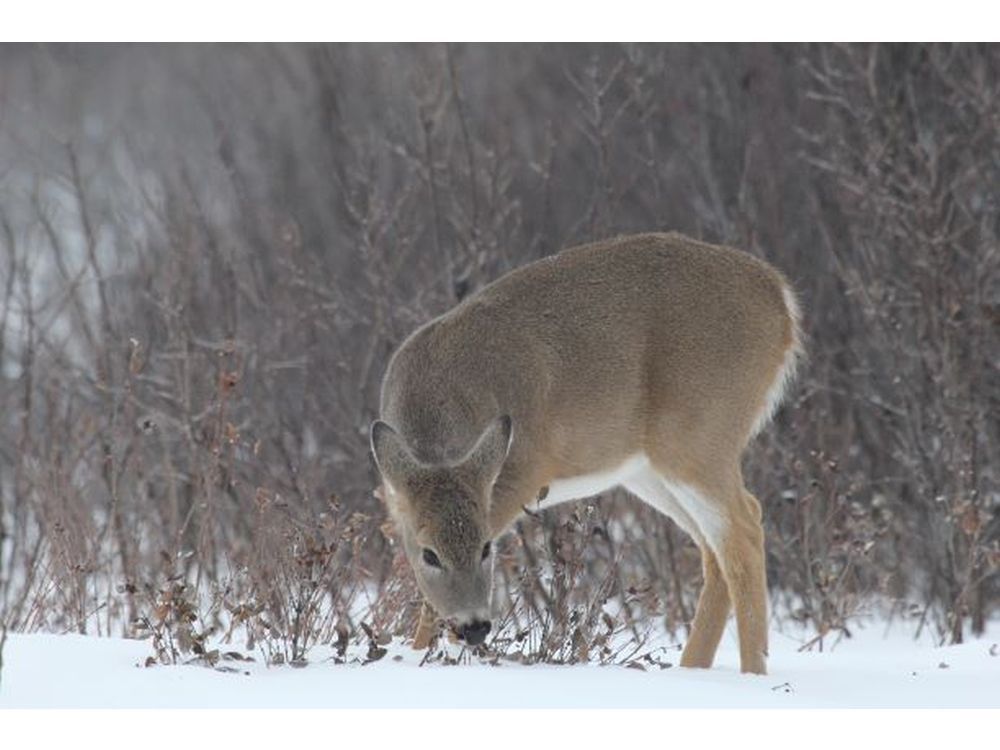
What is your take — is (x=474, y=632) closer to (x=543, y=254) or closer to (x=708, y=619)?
(x=708, y=619)

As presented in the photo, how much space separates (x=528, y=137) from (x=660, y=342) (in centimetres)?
858

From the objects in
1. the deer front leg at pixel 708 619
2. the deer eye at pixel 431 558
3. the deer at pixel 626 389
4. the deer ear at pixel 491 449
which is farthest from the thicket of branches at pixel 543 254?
the deer ear at pixel 491 449

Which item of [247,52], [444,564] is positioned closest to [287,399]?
[444,564]

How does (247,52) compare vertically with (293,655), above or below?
above

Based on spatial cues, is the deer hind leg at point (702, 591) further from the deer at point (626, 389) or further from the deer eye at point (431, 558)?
the deer eye at point (431, 558)

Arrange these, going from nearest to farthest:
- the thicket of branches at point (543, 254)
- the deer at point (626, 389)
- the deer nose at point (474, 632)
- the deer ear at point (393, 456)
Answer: the deer nose at point (474, 632) → the deer ear at point (393, 456) → the deer at point (626, 389) → the thicket of branches at point (543, 254)

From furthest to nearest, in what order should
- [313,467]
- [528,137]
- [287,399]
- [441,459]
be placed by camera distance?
[528,137]
[287,399]
[313,467]
[441,459]

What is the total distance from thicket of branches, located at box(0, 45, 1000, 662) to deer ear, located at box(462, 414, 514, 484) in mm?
812

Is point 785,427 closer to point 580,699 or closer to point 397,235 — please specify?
point 397,235

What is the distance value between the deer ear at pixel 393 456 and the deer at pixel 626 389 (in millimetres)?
189

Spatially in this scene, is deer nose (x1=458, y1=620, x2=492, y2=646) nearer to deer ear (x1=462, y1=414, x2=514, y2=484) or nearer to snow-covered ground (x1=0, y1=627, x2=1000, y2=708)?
snow-covered ground (x1=0, y1=627, x2=1000, y2=708)

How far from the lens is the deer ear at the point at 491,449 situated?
22.5 ft

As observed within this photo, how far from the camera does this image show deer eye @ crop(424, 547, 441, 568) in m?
6.66

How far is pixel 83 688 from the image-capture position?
18.4 feet
